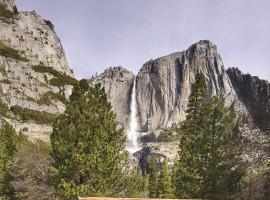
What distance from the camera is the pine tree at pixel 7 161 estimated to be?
5446 centimetres

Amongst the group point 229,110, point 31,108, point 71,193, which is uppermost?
point 31,108

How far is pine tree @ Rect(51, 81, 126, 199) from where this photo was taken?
38.3m

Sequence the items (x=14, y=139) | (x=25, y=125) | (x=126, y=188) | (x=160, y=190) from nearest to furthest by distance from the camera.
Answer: (x=126, y=188)
(x=14, y=139)
(x=160, y=190)
(x=25, y=125)

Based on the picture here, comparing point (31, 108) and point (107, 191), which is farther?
point (31, 108)

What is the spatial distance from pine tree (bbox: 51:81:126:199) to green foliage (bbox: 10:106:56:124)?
83.4 meters

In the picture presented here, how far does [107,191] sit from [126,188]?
4.80 meters

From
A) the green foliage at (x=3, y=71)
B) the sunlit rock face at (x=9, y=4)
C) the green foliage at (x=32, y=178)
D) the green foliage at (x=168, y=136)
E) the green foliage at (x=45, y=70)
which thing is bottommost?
the green foliage at (x=32, y=178)

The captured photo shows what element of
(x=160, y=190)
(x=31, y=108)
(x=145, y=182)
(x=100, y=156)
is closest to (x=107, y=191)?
(x=100, y=156)

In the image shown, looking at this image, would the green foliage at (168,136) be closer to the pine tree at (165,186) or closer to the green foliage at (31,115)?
the green foliage at (31,115)

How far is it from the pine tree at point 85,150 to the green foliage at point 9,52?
111 metres

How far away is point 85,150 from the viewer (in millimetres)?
39344

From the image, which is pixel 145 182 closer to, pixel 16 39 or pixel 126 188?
pixel 126 188

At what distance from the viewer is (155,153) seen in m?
154

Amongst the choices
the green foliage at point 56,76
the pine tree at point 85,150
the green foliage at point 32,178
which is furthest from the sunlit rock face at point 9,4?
the pine tree at point 85,150
